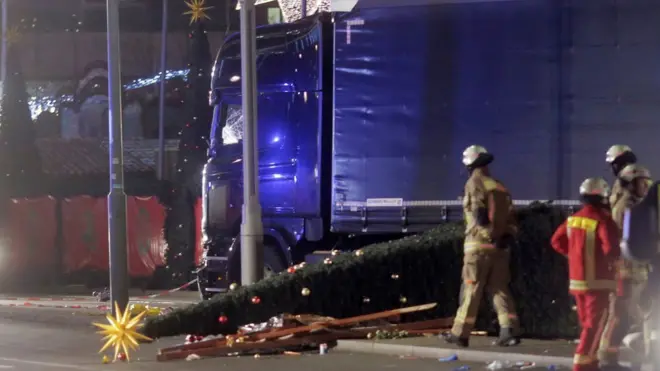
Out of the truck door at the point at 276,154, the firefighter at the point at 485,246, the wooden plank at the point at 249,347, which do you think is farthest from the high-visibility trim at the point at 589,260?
the truck door at the point at 276,154

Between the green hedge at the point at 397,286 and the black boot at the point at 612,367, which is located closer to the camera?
the black boot at the point at 612,367

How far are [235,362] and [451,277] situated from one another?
8.75ft

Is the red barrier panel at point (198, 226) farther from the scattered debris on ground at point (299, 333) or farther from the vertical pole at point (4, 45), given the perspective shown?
the scattered debris on ground at point (299, 333)

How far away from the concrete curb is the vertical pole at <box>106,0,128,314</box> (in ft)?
14.8

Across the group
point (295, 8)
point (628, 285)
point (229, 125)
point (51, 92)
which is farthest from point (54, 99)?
point (628, 285)

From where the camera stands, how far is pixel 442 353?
1027 centimetres

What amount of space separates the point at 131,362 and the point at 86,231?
12711mm

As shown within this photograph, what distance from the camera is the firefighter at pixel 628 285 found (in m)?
8.66

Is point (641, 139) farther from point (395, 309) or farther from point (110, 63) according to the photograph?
point (110, 63)

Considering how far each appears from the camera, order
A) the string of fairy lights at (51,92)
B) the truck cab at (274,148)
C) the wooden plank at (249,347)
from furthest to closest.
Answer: the string of fairy lights at (51,92) < the truck cab at (274,148) < the wooden plank at (249,347)

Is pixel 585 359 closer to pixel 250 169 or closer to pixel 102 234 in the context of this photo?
pixel 250 169

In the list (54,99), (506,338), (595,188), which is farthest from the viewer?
(54,99)

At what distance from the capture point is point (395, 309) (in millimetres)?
11914

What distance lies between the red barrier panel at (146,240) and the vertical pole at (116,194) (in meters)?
7.69
